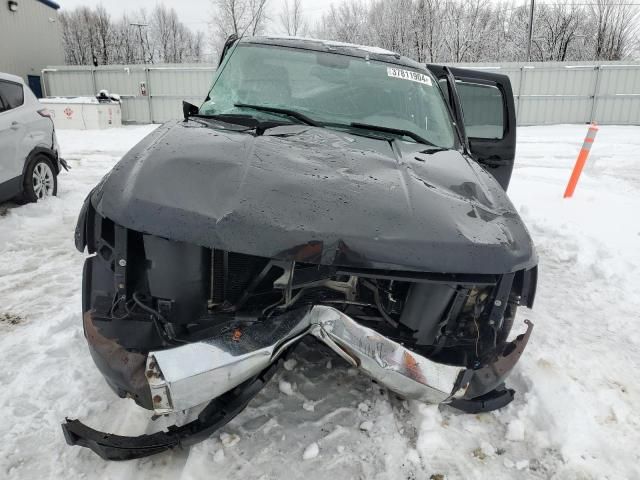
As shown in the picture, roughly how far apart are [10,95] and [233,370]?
5.82 meters

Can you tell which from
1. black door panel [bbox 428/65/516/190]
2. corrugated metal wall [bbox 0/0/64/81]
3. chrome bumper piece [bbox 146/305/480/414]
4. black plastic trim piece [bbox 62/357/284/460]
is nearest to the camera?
chrome bumper piece [bbox 146/305/480/414]

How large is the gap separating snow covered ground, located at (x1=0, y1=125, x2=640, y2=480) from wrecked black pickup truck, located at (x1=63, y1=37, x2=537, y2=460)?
17cm

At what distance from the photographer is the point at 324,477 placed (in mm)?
1923

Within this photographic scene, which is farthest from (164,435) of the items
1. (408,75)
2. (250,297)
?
(408,75)

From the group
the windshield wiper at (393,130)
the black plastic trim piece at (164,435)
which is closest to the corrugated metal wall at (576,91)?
the windshield wiper at (393,130)

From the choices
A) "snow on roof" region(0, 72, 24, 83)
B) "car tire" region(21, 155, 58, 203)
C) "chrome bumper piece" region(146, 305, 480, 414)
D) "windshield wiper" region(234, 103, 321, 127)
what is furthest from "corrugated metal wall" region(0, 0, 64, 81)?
"chrome bumper piece" region(146, 305, 480, 414)

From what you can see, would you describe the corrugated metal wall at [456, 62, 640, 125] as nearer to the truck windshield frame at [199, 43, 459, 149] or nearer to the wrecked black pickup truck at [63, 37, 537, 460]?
the truck windshield frame at [199, 43, 459, 149]

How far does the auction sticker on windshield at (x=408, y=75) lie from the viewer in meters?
3.31

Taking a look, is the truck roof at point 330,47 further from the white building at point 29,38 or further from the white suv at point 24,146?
the white building at point 29,38

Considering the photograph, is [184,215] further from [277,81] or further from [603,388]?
[603,388]

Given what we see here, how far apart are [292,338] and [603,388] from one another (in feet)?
6.42

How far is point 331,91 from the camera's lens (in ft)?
9.96

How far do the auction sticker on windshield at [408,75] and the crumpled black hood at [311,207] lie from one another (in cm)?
136

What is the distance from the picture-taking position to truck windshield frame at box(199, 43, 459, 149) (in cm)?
289
